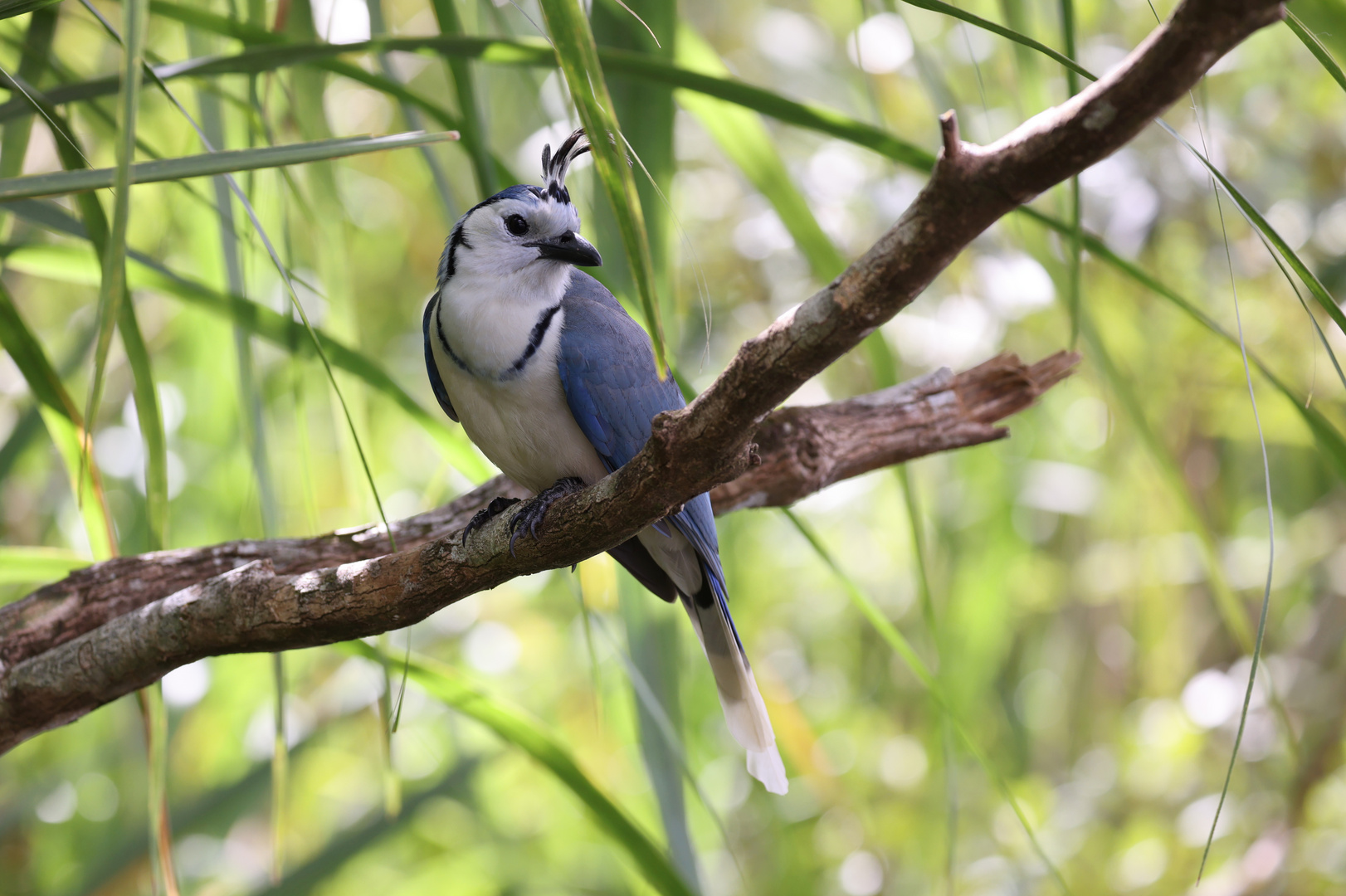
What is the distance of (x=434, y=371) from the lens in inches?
73.2

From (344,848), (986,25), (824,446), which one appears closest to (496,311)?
(824,446)

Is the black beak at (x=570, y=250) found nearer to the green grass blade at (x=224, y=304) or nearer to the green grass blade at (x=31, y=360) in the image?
the green grass blade at (x=224, y=304)

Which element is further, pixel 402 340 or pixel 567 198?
pixel 402 340

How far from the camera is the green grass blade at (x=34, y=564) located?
1.55 metres

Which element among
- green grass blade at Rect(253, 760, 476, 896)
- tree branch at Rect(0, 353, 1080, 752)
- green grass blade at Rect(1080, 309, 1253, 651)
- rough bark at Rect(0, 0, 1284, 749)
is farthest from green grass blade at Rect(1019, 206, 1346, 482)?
green grass blade at Rect(253, 760, 476, 896)

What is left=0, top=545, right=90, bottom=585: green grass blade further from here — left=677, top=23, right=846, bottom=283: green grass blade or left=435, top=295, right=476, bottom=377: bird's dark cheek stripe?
left=677, top=23, right=846, bottom=283: green grass blade

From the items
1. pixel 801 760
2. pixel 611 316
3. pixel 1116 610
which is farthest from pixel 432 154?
pixel 1116 610

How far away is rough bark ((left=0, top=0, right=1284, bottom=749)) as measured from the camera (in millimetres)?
727

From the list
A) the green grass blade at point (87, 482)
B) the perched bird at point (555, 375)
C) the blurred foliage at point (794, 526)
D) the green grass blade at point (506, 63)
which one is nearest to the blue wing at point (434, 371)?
the perched bird at point (555, 375)

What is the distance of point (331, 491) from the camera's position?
424 cm

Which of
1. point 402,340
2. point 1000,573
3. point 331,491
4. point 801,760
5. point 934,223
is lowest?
point 934,223

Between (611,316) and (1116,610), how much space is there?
3314 mm

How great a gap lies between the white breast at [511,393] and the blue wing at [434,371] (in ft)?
0.16

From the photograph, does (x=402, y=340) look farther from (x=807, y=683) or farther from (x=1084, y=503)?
(x=1084, y=503)
